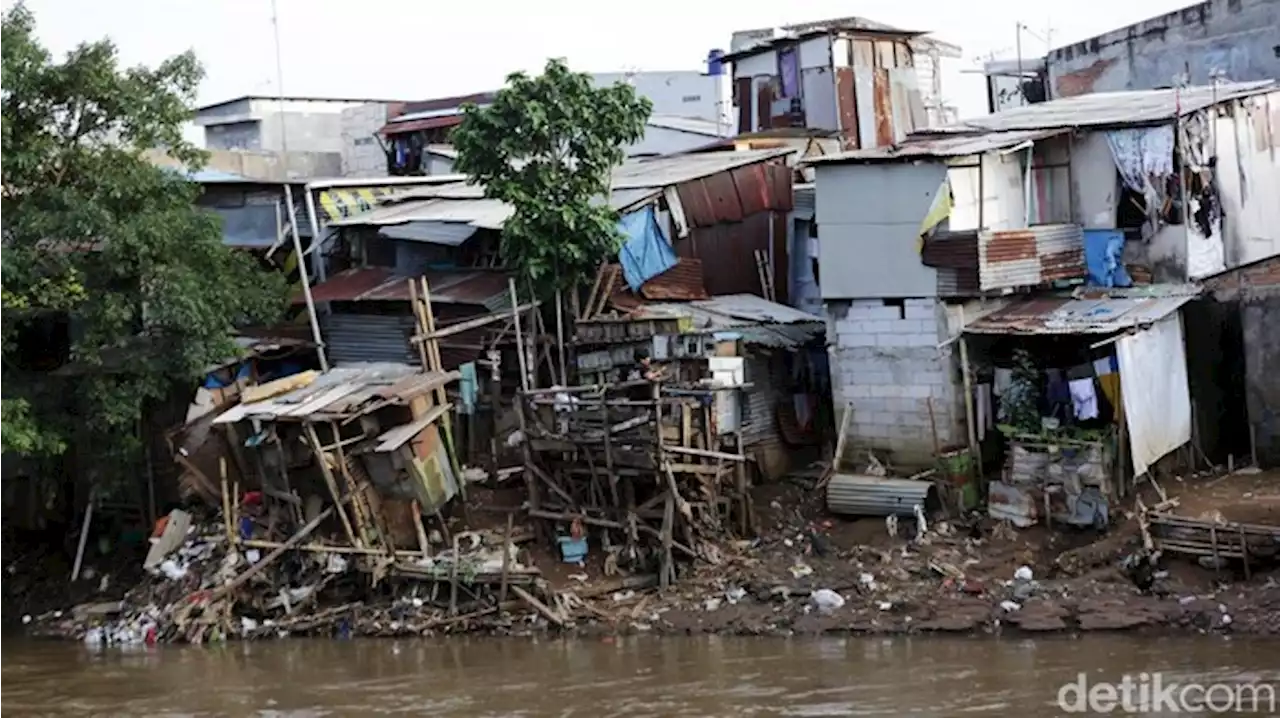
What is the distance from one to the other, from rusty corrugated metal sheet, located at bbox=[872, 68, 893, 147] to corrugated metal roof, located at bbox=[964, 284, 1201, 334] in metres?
9.37

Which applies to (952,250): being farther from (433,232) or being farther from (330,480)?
(330,480)

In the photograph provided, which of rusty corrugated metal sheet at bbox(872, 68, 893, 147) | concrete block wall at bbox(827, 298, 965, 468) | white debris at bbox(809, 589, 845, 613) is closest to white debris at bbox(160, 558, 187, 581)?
white debris at bbox(809, 589, 845, 613)

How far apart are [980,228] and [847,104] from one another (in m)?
9.44

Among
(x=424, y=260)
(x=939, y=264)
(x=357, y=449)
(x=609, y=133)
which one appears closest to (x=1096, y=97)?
(x=939, y=264)

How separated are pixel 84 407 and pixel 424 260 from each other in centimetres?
483

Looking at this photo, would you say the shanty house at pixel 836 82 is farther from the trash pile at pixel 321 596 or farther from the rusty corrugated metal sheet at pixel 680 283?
the trash pile at pixel 321 596

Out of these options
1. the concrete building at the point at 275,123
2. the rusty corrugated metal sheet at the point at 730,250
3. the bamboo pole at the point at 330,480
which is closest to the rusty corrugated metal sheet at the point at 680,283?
the rusty corrugated metal sheet at the point at 730,250

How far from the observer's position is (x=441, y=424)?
17.4m

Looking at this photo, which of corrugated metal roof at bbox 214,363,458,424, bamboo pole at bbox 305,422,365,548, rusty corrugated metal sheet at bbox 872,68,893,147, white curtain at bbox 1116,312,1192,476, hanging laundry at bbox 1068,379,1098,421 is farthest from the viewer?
rusty corrugated metal sheet at bbox 872,68,893,147

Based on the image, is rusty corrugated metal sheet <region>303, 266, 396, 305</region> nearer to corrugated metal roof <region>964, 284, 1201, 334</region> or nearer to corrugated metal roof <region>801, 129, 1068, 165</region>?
corrugated metal roof <region>801, 129, 1068, 165</region>

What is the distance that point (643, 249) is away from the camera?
738 inches

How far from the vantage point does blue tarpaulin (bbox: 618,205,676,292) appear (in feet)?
60.6

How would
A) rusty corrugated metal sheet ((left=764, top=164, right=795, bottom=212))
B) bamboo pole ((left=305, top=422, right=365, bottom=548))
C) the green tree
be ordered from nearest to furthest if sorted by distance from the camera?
bamboo pole ((left=305, top=422, right=365, bottom=548))
the green tree
rusty corrugated metal sheet ((left=764, top=164, right=795, bottom=212))

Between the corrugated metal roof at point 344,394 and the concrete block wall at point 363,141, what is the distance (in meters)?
13.4
